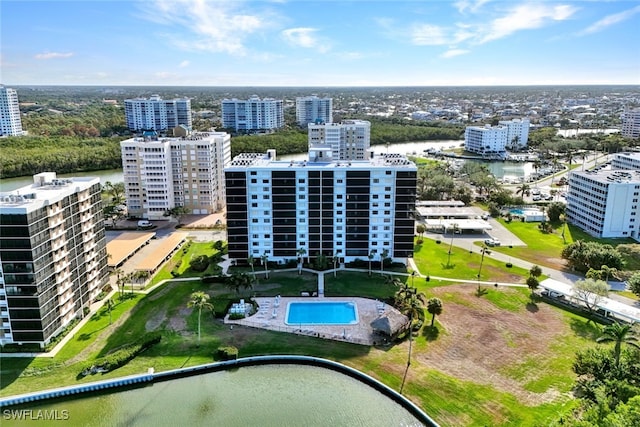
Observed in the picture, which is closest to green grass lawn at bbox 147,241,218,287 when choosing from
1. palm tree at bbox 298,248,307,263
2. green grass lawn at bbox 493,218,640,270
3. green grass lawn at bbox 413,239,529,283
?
palm tree at bbox 298,248,307,263

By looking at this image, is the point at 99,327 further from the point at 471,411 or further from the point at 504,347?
the point at 504,347

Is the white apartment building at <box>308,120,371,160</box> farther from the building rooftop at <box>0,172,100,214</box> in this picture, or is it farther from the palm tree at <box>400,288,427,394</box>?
the palm tree at <box>400,288,427,394</box>

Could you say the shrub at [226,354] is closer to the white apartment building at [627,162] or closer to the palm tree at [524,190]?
the palm tree at [524,190]

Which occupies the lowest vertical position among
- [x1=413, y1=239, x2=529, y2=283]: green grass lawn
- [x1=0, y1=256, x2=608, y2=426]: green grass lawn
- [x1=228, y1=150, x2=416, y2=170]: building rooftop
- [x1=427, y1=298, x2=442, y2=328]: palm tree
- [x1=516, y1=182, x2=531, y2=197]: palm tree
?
[x1=0, y1=256, x2=608, y2=426]: green grass lawn

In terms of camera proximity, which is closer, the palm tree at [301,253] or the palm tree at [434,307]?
the palm tree at [434,307]

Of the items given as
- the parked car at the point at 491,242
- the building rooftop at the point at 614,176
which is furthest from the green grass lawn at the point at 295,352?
the building rooftop at the point at 614,176

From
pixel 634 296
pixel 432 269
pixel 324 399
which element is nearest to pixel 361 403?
pixel 324 399
